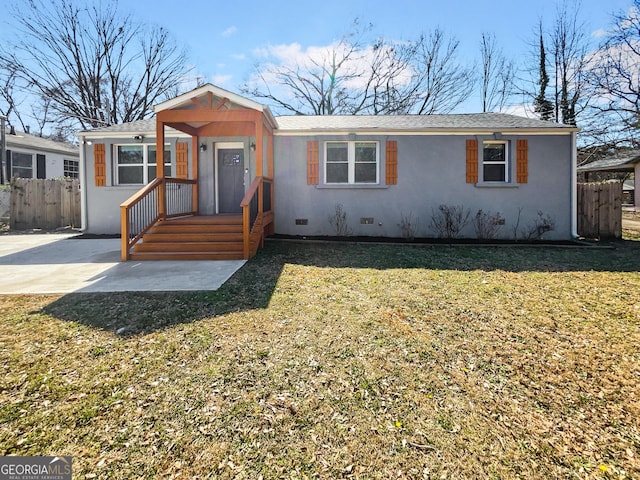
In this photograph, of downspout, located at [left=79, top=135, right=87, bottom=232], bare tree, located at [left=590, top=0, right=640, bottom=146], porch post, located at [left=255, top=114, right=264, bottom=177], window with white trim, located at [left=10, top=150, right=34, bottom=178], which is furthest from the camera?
window with white trim, located at [left=10, top=150, right=34, bottom=178]

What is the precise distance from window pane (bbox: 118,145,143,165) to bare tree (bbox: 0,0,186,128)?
12714 mm

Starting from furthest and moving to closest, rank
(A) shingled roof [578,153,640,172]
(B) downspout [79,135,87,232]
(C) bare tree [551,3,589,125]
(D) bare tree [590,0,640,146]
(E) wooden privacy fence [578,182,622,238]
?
(A) shingled roof [578,153,640,172]
(C) bare tree [551,3,589,125]
(D) bare tree [590,0,640,146]
(B) downspout [79,135,87,232]
(E) wooden privacy fence [578,182,622,238]

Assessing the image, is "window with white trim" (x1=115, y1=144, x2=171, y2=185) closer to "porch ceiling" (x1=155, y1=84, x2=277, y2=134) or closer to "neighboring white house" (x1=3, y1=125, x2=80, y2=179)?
"porch ceiling" (x1=155, y1=84, x2=277, y2=134)

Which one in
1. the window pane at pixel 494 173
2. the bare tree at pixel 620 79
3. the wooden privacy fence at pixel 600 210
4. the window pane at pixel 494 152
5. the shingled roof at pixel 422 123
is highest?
the bare tree at pixel 620 79

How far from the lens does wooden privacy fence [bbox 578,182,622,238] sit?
9602mm

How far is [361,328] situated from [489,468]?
1789mm

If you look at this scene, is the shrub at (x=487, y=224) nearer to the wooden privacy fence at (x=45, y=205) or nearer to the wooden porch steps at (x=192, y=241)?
the wooden porch steps at (x=192, y=241)

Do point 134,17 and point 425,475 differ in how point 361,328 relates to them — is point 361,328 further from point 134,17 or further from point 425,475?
point 134,17

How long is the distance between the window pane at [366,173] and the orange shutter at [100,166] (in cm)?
733

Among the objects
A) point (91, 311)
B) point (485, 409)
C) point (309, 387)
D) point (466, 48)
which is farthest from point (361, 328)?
point (466, 48)

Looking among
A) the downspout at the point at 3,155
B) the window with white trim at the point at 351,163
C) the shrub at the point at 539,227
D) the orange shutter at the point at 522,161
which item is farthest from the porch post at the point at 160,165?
the downspout at the point at 3,155

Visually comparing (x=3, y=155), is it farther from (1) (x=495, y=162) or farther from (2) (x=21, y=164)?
(1) (x=495, y=162)

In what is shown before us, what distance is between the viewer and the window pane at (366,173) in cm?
952

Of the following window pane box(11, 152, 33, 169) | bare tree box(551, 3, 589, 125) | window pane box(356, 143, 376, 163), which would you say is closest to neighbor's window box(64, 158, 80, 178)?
window pane box(11, 152, 33, 169)
